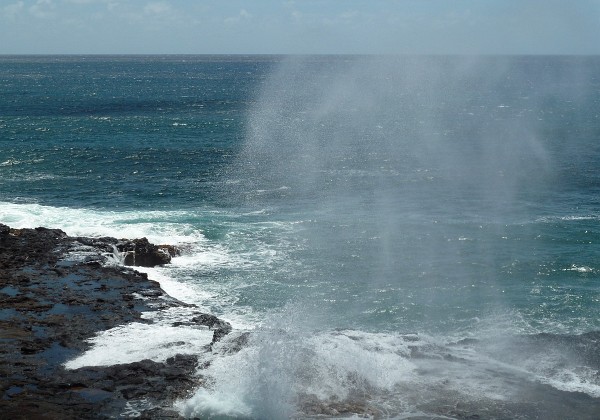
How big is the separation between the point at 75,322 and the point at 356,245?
75.1 ft

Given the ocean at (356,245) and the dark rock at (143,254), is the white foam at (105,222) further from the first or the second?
the dark rock at (143,254)

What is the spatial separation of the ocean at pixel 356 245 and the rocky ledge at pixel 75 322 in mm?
1517

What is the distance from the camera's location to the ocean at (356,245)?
3177cm

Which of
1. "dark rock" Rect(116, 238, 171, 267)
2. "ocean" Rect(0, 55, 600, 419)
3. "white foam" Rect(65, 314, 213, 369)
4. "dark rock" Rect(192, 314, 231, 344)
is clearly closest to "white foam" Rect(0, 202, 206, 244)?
"ocean" Rect(0, 55, 600, 419)

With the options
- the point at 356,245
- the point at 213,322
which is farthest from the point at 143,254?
the point at 356,245

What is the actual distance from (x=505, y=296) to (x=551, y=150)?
54.4 meters

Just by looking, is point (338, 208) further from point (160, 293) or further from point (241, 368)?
point (241, 368)

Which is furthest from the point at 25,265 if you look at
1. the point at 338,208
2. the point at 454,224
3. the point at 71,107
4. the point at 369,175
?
the point at 71,107

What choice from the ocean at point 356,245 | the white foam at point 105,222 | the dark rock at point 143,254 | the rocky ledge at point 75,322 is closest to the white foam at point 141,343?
the ocean at point 356,245

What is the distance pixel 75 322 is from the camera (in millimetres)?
37750

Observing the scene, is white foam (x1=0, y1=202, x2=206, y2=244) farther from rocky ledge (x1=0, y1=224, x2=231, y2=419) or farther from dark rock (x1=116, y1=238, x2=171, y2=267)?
rocky ledge (x1=0, y1=224, x2=231, y2=419)

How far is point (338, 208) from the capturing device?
213ft

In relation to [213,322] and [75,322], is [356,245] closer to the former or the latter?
[213,322]

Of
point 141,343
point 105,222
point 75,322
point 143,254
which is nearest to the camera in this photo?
point 141,343
